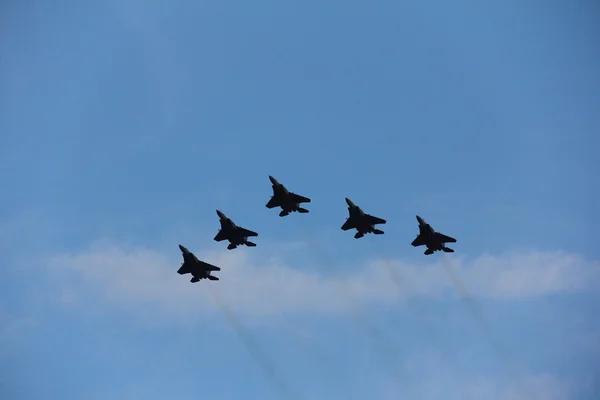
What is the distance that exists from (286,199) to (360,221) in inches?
513

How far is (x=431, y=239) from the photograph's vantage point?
533ft

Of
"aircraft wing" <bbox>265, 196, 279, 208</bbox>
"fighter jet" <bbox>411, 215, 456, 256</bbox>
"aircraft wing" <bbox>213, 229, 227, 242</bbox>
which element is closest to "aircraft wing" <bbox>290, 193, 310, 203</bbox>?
"aircraft wing" <bbox>265, 196, 279, 208</bbox>

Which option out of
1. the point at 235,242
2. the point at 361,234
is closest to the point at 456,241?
the point at 361,234

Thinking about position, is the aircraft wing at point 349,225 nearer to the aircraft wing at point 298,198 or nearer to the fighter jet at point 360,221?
the fighter jet at point 360,221

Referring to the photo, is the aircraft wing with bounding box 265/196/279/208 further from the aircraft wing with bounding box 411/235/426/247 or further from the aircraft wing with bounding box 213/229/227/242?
the aircraft wing with bounding box 411/235/426/247

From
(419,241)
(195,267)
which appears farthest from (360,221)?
(195,267)

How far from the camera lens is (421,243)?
16388 centimetres

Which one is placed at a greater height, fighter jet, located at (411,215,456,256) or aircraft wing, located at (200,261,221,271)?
aircraft wing, located at (200,261,221,271)

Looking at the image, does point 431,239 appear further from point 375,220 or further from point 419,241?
point 375,220

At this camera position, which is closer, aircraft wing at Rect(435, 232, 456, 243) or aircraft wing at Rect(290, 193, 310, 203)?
aircraft wing at Rect(290, 193, 310, 203)

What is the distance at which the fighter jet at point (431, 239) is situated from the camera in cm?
16212

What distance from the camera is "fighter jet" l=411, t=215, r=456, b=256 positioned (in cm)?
16212

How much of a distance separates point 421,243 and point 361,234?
10418 mm

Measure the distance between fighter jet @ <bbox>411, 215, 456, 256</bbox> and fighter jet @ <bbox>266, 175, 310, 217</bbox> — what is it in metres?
19.9
